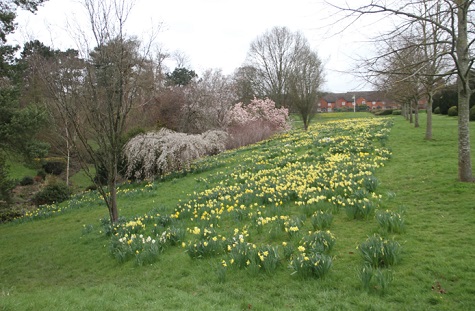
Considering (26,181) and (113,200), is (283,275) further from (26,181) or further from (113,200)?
(26,181)

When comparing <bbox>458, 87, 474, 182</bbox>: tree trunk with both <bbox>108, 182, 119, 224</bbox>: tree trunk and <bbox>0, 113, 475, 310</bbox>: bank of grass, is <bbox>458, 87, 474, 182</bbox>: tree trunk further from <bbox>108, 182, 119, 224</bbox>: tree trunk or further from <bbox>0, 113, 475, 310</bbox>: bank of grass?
<bbox>108, 182, 119, 224</bbox>: tree trunk

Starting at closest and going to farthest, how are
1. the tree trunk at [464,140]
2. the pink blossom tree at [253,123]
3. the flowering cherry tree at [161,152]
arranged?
the tree trunk at [464,140] → the flowering cherry tree at [161,152] → the pink blossom tree at [253,123]

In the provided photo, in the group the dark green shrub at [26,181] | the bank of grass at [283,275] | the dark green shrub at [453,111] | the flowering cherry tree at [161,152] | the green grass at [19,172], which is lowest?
the dark green shrub at [26,181]

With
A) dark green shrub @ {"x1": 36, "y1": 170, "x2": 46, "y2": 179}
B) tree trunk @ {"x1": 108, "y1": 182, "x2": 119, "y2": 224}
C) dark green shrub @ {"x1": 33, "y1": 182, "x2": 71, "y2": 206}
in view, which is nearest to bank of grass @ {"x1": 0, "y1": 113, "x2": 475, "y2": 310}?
tree trunk @ {"x1": 108, "y1": 182, "x2": 119, "y2": 224}

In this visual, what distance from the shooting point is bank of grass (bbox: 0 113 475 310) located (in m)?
3.69

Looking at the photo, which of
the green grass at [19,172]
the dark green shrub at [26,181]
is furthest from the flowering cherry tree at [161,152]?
the green grass at [19,172]

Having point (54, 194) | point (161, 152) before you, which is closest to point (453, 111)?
point (161, 152)

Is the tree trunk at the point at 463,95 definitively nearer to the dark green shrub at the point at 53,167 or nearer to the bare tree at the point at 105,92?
the bare tree at the point at 105,92

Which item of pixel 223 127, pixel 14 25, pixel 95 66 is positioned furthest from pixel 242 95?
pixel 95 66

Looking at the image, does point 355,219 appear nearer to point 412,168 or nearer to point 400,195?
point 400,195

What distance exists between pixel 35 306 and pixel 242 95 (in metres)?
46.1

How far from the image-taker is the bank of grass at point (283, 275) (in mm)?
3686

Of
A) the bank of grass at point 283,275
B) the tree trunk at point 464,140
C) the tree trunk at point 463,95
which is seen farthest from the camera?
the tree trunk at point 464,140

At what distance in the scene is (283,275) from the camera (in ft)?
14.3
